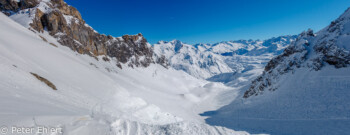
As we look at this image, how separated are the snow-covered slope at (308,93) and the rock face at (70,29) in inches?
2666

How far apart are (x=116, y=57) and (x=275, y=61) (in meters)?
81.8

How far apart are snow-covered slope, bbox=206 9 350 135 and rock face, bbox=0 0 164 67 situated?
222 ft

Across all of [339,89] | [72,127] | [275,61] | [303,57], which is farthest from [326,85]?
[72,127]

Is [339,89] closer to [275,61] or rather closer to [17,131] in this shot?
[275,61]

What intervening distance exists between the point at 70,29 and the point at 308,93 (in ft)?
278

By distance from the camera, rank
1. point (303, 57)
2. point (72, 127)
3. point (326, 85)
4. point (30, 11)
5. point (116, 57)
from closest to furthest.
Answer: point (72, 127)
point (326, 85)
point (303, 57)
point (30, 11)
point (116, 57)

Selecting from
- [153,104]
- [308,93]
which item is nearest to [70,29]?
[153,104]

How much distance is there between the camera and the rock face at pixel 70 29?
63.4 metres

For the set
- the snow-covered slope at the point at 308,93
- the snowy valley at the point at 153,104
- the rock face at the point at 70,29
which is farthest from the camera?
the rock face at the point at 70,29

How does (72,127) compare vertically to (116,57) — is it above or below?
below

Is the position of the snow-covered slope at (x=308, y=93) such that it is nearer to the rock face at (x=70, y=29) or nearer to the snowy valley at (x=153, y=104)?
the snowy valley at (x=153, y=104)

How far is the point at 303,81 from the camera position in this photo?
32.1m

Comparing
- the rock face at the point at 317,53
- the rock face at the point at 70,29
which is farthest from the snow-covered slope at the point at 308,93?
the rock face at the point at 70,29

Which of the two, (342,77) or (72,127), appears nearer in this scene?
(72,127)
